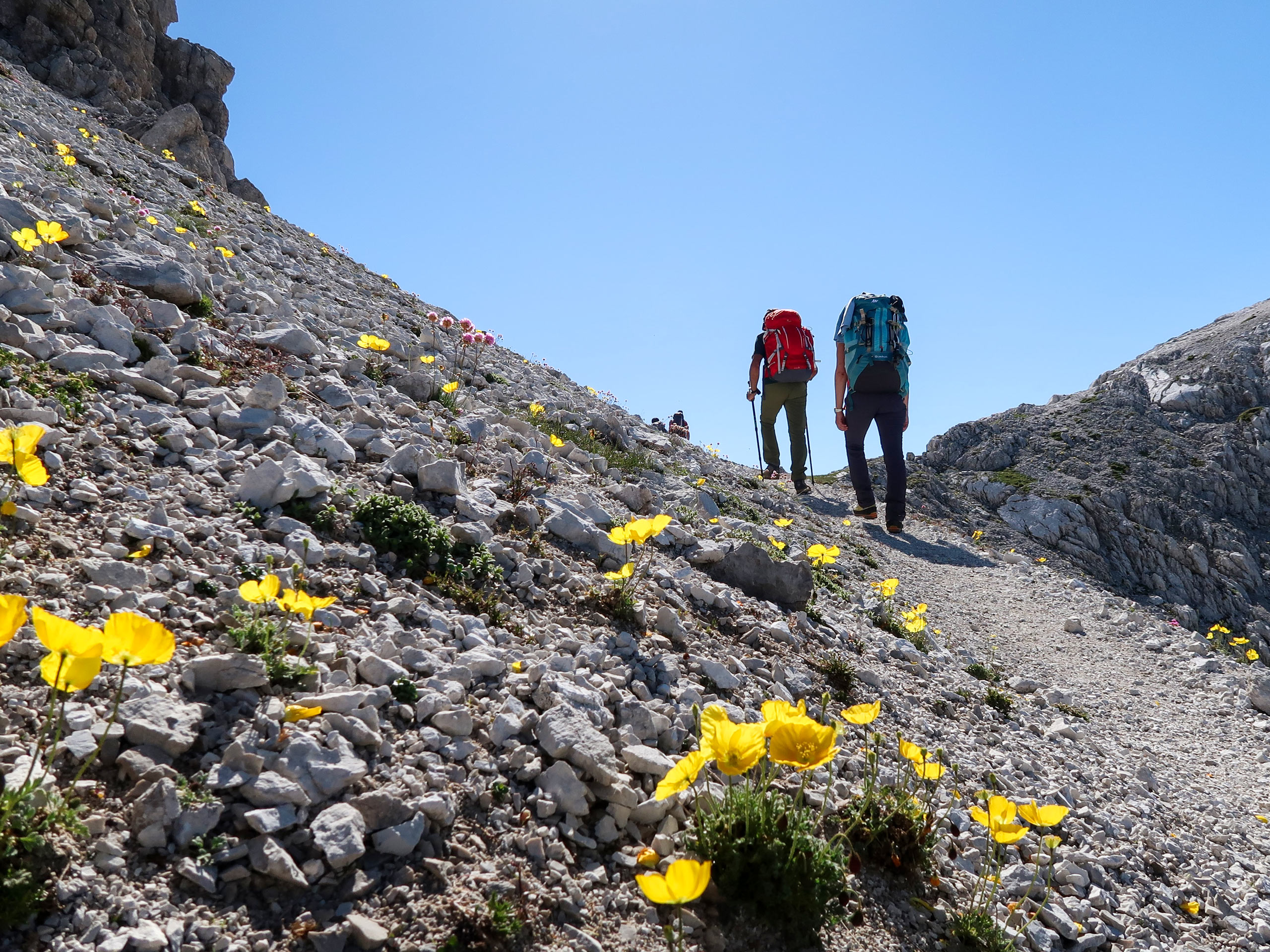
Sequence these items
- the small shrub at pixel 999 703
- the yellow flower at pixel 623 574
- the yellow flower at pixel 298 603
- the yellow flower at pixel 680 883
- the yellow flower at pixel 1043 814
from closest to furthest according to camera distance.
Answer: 1. the yellow flower at pixel 680 883
2. the yellow flower at pixel 298 603
3. the yellow flower at pixel 1043 814
4. the yellow flower at pixel 623 574
5. the small shrub at pixel 999 703

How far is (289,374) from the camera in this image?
626cm

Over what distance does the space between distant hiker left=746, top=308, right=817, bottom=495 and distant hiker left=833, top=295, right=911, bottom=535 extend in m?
1.58

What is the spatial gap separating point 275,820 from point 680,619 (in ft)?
9.96

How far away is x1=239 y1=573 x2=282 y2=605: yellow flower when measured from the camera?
9.97ft

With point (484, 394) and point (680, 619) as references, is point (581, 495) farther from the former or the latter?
point (484, 394)

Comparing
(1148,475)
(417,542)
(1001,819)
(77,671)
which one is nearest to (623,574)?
(417,542)

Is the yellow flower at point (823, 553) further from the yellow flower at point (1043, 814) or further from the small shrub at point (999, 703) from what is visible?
the yellow flower at point (1043, 814)

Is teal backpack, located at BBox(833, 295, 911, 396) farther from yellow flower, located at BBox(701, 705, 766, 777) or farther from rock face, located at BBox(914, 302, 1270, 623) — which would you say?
yellow flower, located at BBox(701, 705, 766, 777)

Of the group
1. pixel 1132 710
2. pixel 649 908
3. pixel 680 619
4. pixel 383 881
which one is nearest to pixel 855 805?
pixel 649 908

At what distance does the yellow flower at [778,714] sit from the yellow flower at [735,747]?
5 centimetres

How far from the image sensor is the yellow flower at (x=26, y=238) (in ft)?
17.4

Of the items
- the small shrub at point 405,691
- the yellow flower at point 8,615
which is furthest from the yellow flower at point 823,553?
the yellow flower at point 8,615

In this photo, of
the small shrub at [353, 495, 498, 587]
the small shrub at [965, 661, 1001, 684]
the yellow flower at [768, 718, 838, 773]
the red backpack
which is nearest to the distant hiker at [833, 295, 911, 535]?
the red backpack

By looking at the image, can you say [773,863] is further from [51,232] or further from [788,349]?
[788,349]
